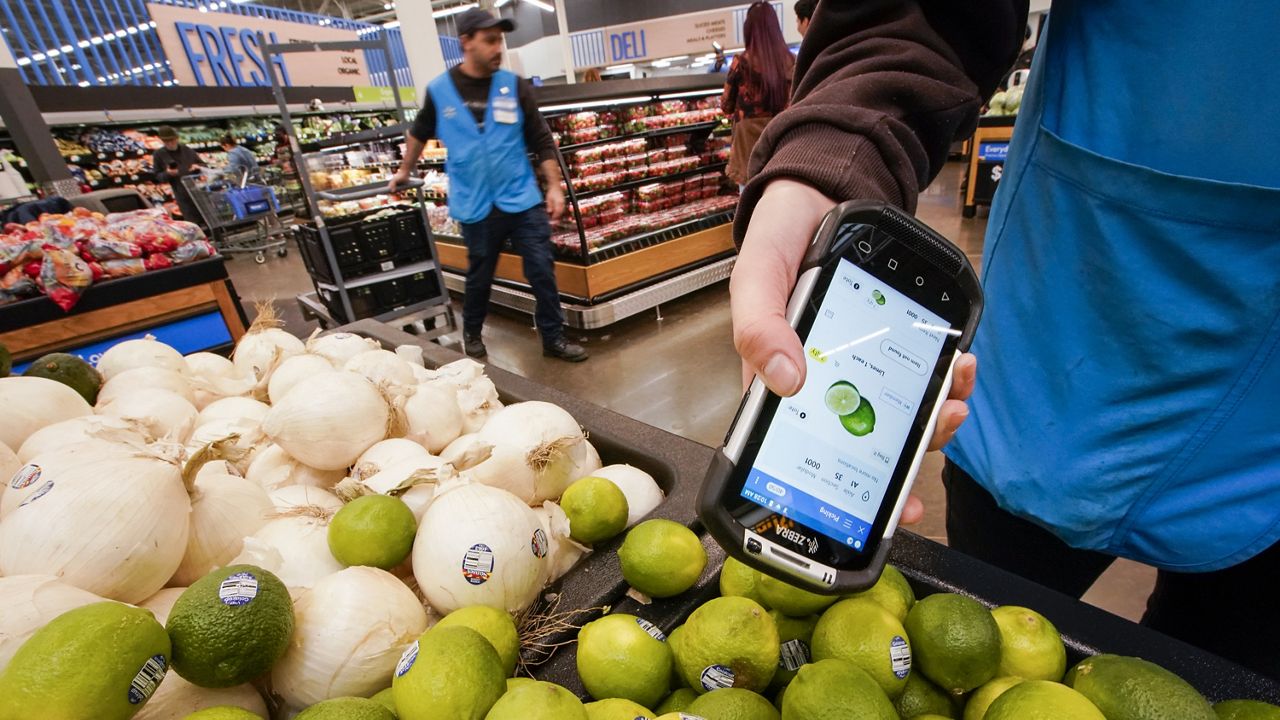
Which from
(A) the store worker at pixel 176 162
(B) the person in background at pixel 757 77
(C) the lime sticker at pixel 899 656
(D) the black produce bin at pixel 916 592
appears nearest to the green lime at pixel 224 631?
(D) the black produce bin at pixel 916 592

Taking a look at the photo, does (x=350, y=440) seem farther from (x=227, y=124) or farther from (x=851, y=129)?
(x=227, y=124)

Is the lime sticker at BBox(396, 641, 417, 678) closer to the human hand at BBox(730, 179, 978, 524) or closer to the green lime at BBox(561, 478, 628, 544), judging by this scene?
the green lime at BBox(561, 478, 628, 544)

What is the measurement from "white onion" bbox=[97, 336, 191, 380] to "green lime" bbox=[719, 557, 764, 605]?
4.57ft

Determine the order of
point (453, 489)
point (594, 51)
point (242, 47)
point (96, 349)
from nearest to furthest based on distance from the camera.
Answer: point (453, 489) < point (96, 349) < point (242, 47) < point (594, 51)

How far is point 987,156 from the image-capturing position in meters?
6.26

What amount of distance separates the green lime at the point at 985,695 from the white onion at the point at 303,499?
88cm

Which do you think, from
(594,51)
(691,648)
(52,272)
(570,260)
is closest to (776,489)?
(691,648)

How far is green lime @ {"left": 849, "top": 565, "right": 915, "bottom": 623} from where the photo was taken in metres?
0.65

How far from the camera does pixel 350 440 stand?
3.34 feet

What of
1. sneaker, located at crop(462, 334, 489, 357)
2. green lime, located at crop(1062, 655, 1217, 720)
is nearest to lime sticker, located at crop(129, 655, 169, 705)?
green lime, located at crop(1062, 655, 1217, 720)

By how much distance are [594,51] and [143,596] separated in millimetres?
16363

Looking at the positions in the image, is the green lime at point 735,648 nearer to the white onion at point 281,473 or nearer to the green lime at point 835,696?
the green lime at point 835,696

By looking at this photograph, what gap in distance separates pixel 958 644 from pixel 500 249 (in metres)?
3.33

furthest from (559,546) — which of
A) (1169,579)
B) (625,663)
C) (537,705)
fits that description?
(1169,579)
